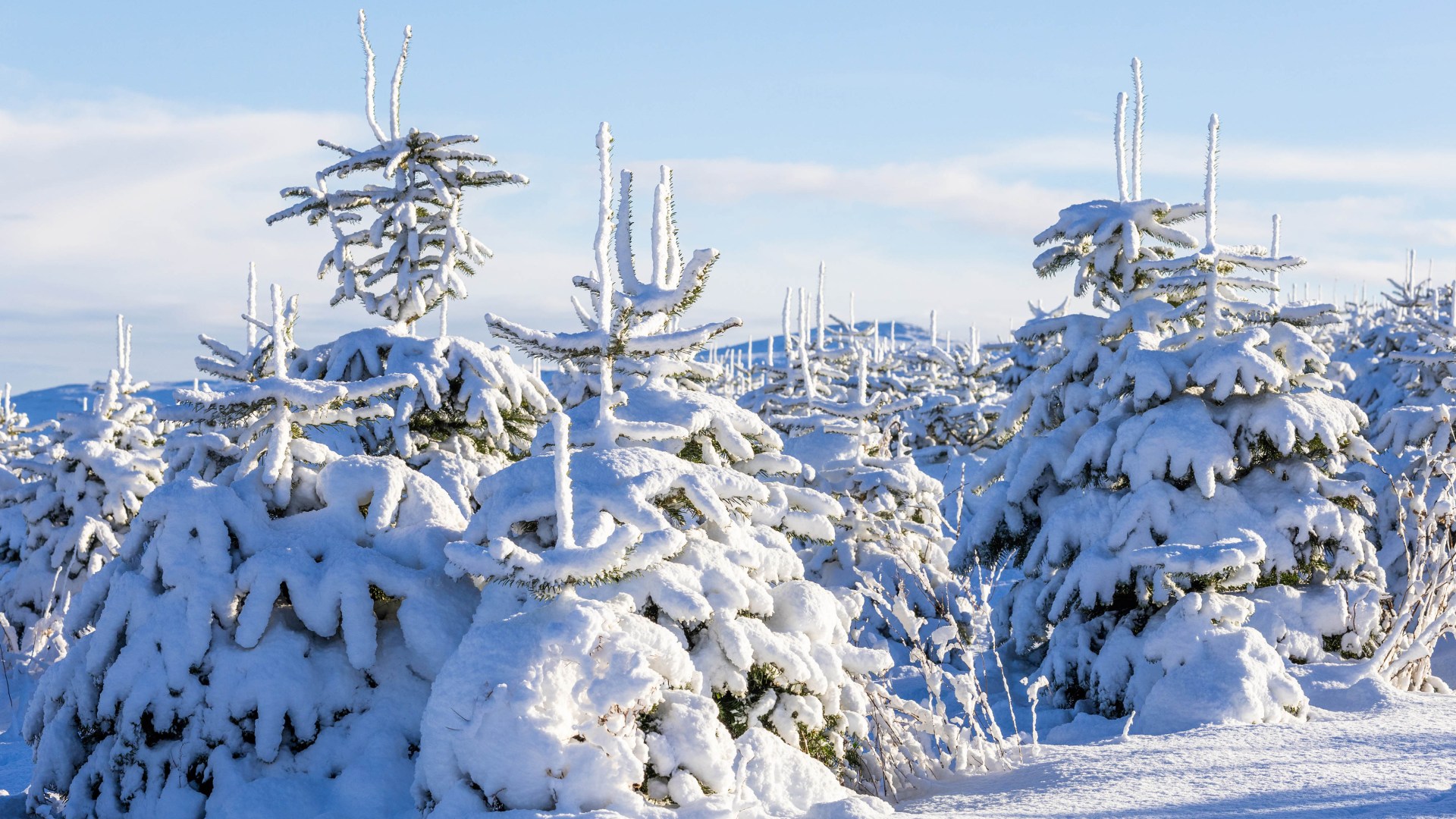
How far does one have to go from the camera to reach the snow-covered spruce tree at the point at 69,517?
1101 cm

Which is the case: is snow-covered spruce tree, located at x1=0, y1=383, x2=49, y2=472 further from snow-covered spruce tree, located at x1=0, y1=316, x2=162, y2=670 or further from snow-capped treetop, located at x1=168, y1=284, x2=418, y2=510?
snow-capped treetop, located at x1=168, y1=284, x2=418, y2=510

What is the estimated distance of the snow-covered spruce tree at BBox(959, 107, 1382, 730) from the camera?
659 cm

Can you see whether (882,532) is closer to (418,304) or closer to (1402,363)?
(418,304)

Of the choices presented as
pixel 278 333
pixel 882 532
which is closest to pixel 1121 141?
pixel 882 532

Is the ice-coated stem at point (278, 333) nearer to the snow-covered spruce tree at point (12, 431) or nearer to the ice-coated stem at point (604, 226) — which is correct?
the ice-coated stem at point (604, 226)

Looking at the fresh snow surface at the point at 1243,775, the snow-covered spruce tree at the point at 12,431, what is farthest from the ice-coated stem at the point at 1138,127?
the snow-covered spruce tree at the point at 12,431

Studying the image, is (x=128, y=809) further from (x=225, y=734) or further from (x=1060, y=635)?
(x=1060, y=635)

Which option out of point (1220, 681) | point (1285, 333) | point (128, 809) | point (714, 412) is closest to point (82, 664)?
point (128, 809)

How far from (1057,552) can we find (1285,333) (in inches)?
90.1

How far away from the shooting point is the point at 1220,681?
5.94 metres

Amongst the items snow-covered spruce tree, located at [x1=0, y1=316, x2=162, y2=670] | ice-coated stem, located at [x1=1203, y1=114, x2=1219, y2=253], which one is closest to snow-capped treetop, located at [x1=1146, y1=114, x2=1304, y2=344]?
ice-coated stem, located at [x1=1203, y1=114, x2=1219, y2=253]

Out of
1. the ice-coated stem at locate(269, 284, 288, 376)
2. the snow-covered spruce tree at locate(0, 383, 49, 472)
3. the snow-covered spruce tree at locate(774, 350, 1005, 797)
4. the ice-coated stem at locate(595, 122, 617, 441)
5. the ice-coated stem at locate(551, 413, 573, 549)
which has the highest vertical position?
the ice-coated stem at locate(595, 122, 617, 441)

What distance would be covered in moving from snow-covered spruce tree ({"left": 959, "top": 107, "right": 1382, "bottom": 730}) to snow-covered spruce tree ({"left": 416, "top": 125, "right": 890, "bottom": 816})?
2677mm

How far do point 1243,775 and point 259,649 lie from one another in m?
4.24
